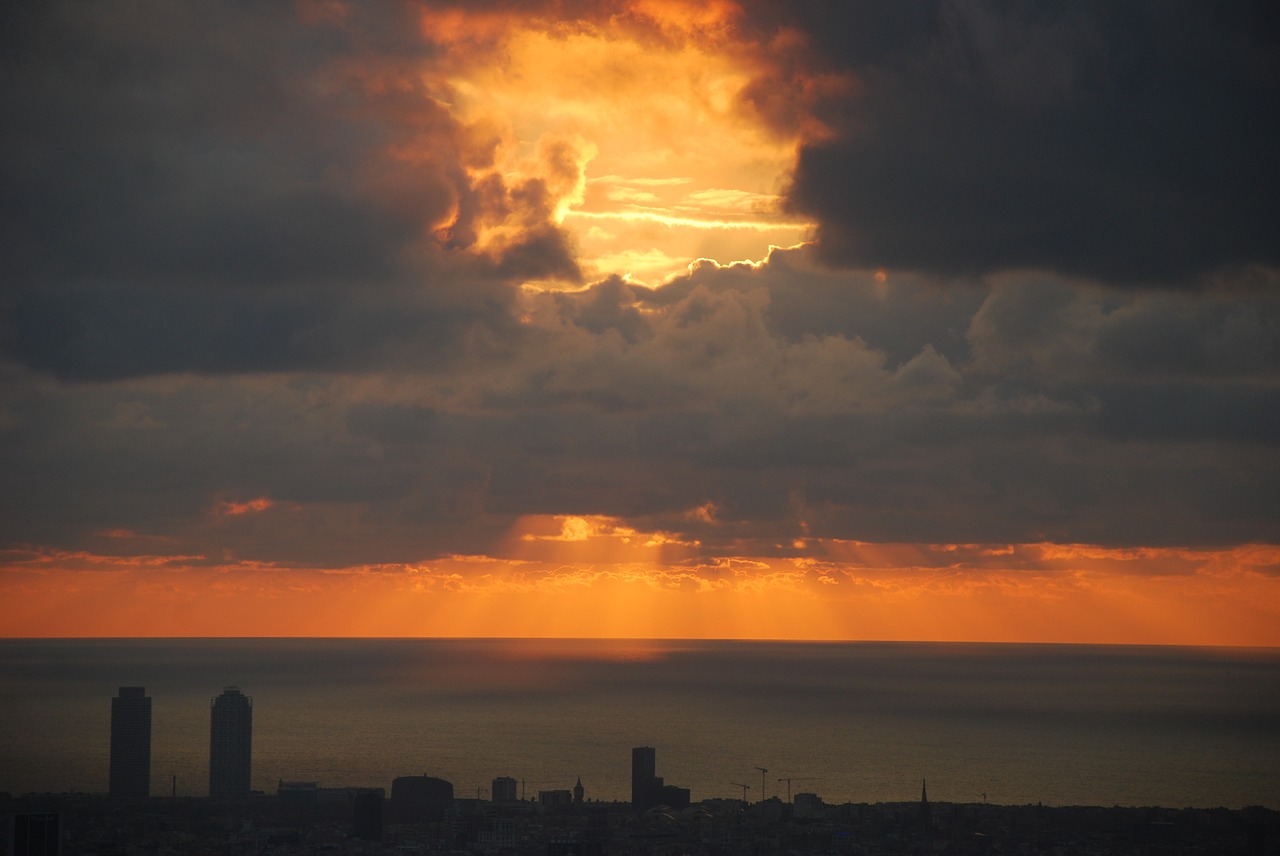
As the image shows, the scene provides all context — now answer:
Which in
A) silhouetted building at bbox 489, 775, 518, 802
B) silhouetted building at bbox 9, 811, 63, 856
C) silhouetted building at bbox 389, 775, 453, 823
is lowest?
silhouetted building at bbox 489, 775, 518, 802

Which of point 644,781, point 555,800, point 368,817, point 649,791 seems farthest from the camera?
point 644,781

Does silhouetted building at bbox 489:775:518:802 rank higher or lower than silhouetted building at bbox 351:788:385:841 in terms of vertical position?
lower

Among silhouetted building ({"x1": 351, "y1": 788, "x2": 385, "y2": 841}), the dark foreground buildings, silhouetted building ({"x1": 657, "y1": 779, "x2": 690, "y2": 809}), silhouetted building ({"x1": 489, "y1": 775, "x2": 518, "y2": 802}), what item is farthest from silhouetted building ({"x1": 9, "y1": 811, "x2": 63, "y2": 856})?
silhouetted building ({"x1": 489, "y1": 775, "x2": 518, "y2": 802})

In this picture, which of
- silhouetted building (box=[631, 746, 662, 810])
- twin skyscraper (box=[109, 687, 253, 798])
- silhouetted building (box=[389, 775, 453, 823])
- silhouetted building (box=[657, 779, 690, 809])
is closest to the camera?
silhouetted building (box=[389, 775, 453, 823])

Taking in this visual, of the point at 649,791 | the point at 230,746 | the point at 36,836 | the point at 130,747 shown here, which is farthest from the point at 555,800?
the point at 36,836

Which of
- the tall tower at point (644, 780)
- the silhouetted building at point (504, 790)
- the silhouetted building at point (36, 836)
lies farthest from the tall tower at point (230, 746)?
the silhouetted building at point (36, 836)

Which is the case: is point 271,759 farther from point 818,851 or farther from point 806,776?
point 818,851

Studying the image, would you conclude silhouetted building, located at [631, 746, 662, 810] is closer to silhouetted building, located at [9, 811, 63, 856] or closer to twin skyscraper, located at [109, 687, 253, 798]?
twin skyscraper, located at [109, 687, 253, 798]

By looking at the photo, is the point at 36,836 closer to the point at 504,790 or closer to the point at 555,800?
the point at 555,800
